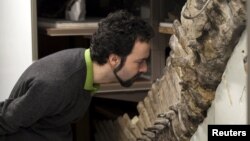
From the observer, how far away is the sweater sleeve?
1.29m

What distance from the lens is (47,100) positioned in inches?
51.0

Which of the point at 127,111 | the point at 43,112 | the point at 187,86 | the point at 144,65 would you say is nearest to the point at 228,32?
the point at 187,86

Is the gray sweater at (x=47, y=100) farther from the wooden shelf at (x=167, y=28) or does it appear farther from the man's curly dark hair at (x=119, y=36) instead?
the wooden shelf at (x=167, y=28)

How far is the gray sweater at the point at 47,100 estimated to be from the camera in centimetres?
130

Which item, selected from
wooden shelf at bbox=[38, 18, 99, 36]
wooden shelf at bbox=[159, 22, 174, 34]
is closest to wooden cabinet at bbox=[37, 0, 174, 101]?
wooden shelf at bbox=[38, 18, 99, 36]

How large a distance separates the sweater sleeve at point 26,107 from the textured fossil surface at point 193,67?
1.20 feet

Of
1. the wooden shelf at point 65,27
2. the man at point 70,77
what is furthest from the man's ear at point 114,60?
the wooden shelf at point 65,27

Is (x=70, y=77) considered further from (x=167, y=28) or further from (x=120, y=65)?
(x=167, y=28)

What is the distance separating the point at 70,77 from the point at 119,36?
186mm

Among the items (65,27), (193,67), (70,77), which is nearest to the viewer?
(193,67)

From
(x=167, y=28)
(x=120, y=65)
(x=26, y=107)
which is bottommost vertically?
(x=26, y=107)

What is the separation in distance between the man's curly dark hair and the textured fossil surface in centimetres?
10

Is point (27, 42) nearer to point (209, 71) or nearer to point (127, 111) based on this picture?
point (127, 111)

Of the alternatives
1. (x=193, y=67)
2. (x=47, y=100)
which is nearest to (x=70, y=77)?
(x=47, y=100)
